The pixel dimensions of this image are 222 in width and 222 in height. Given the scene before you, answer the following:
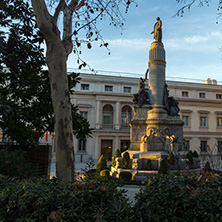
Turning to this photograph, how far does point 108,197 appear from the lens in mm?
3391

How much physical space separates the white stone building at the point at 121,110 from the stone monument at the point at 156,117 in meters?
17.3

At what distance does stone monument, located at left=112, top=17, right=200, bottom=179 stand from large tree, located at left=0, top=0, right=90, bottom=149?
7227mm

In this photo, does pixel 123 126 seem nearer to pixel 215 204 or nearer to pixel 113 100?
pixel 113 100

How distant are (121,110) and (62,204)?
107 feet

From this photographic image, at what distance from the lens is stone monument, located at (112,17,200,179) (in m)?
13.7

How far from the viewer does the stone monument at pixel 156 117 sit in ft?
44.9

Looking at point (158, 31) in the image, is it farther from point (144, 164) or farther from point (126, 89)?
point (126, 89)

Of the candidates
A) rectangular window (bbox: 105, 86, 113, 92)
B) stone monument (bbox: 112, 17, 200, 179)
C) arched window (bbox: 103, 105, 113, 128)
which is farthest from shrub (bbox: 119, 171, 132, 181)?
rectangular window (bbox: 105, 86, 113, 92)

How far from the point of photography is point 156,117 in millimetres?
14922

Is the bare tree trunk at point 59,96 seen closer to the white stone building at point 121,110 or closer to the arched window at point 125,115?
the white stone building at point 121,110

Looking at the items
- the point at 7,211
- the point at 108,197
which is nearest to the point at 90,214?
the point at 108,197

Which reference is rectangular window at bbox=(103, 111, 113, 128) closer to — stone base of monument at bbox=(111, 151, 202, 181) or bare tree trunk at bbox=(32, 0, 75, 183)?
stone base of monument at bbox=(111, 151, 202, 181)

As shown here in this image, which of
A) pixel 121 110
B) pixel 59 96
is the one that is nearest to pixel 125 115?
pixel 121 110

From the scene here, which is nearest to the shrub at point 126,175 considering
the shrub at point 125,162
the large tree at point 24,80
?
the shrub at point 125,162
